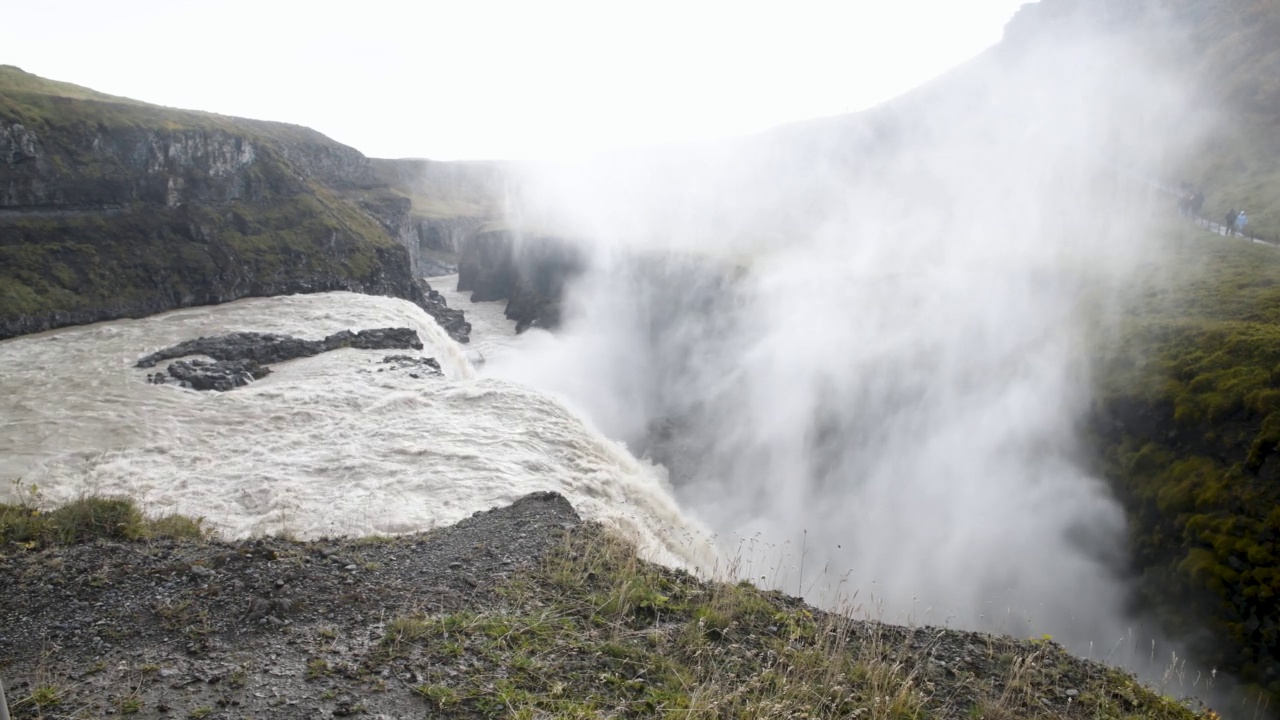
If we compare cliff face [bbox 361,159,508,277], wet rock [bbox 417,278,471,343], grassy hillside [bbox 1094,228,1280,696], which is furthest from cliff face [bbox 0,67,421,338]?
grassy hillside [bbox 1094,228,1280,696]

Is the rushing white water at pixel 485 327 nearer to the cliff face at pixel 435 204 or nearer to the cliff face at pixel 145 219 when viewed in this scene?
the cliff face at pixel 145 219

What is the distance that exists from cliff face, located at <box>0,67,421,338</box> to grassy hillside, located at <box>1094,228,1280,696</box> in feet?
152

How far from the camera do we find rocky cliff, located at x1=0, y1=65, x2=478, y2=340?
120 feet

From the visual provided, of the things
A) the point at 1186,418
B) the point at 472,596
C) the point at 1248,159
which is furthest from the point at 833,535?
the point at 1248,159

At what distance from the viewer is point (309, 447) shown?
21969 millimetres

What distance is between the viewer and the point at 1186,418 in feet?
63.4

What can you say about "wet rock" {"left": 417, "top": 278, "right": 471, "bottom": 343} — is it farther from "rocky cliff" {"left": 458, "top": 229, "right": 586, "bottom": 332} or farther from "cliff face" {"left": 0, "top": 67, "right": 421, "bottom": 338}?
"rocky cliff" {"left": 458, "top": 229, "right": 586, "bottom": 332}

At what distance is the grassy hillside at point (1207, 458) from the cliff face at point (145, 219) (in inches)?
1824

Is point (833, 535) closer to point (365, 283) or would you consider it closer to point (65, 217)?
point (365, 283)

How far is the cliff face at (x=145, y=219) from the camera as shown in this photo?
120 feet

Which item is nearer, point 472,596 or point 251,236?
point 472,596

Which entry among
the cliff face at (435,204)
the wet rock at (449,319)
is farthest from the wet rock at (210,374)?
the cliff face at (435,204)

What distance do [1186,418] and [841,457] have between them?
41.2 feet

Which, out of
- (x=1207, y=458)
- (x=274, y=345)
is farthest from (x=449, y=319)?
(x=1207, y=458)
